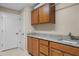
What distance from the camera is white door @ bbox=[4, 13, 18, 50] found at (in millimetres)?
1865

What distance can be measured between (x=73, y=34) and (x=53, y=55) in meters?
0.47

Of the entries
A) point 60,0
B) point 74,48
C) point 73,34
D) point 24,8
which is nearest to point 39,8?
point 24,8

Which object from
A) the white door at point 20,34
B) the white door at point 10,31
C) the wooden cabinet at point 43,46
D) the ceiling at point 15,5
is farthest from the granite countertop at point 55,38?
the ceiling at point 15,5

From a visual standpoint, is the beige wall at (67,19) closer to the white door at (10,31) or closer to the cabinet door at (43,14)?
the cabinet door at (43,14)

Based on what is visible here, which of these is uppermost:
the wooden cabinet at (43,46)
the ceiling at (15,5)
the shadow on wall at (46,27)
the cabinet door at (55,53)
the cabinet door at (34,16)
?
the ceiling at (15,5)

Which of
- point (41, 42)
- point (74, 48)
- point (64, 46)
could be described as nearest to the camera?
point (74, 48)

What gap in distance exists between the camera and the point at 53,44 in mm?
1857

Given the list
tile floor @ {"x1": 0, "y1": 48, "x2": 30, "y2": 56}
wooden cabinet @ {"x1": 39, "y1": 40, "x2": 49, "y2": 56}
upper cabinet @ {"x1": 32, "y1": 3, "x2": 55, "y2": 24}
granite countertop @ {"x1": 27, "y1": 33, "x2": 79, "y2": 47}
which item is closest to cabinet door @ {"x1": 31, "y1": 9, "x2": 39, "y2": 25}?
upper cabinet @ {"x1": 32, "y1": 3, "x2": 55, "y2": 24}

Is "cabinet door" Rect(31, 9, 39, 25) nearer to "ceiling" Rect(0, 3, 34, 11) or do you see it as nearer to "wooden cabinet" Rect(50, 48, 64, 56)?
"ceiling" Rect(0, 3, 34, 11)

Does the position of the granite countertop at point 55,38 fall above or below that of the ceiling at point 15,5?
below

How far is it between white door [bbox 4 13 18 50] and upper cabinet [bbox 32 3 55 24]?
324 mm

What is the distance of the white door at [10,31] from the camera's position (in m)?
1.87

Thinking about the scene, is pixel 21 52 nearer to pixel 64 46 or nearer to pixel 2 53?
pixel 2 53

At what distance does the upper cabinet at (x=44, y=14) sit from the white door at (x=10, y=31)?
32 centimetres
